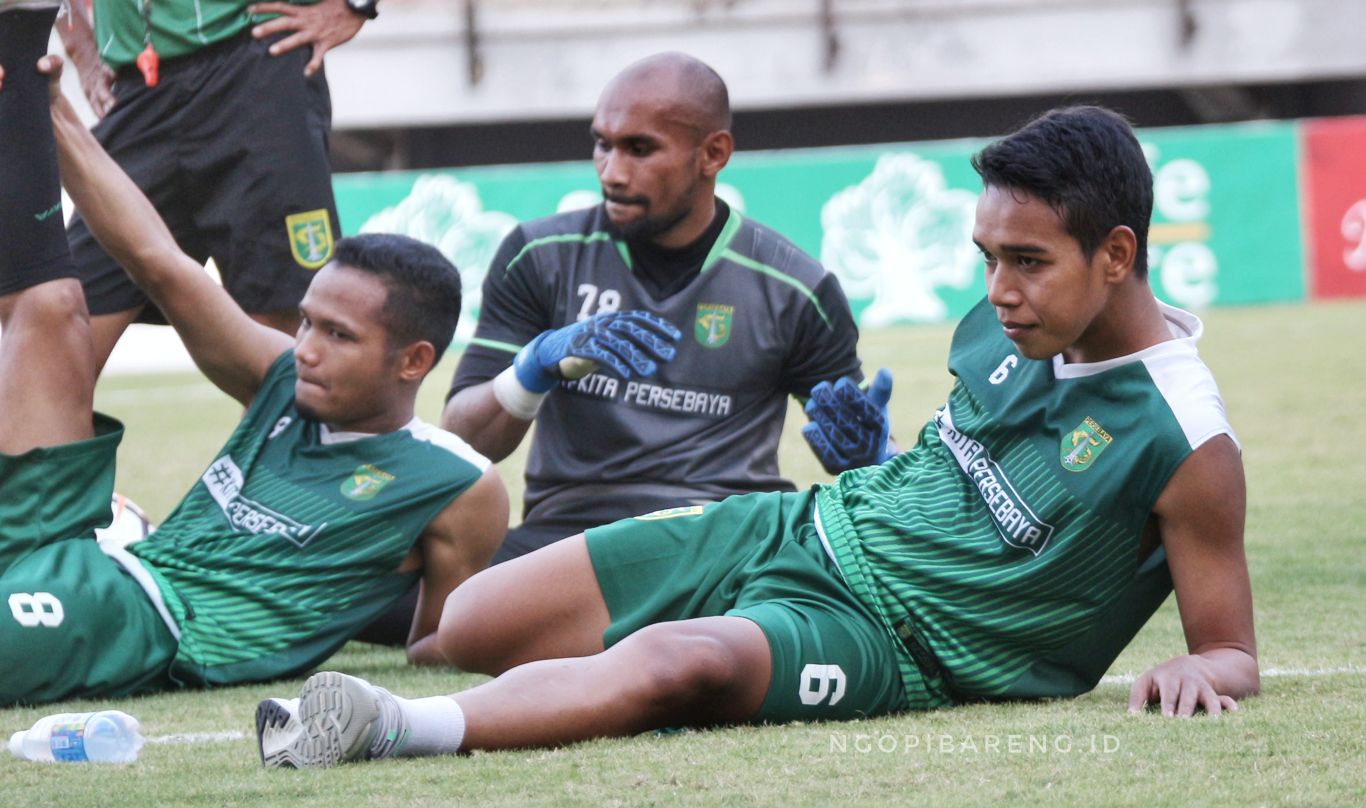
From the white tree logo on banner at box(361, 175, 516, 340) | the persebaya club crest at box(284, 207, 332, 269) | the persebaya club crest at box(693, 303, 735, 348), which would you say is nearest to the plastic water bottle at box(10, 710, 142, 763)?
Answer: the persebaya club crest at box(693, 303, 735, 348)

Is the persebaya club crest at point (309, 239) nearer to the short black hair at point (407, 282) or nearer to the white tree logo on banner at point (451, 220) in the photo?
the short black hair at point (407, 282)

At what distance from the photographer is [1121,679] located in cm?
367

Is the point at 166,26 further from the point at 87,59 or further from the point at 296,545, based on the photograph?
the point at 296,545

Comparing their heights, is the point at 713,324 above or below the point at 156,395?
above

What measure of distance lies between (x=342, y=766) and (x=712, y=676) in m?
0.58

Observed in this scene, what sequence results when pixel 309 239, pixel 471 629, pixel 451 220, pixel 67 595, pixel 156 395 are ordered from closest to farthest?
pixel 471 629, pixel 67 595, pixel 309 239, pixel 156 395, pixel 451 220

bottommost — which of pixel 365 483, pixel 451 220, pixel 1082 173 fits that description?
pixel 451 220

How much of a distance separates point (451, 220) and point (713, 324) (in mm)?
12368

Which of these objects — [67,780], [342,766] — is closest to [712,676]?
[342,766]

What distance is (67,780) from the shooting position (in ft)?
9.34

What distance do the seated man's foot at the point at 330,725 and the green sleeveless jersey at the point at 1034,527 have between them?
0.90 metres

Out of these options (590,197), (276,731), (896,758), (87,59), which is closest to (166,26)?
(87,59)

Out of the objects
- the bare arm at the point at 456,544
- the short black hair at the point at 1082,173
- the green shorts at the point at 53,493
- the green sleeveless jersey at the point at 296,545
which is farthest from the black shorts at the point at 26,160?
the short black hair at the point at 1082,173

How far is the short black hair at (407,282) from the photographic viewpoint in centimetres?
426
